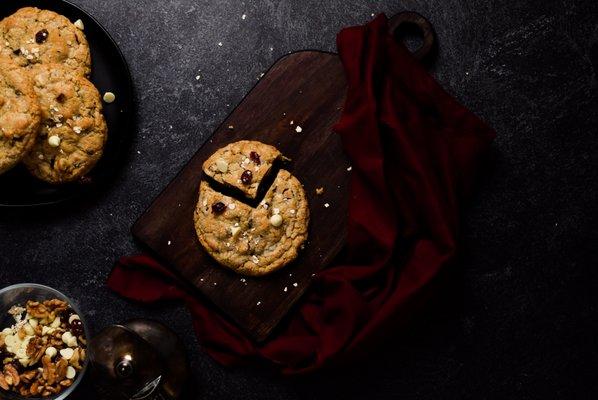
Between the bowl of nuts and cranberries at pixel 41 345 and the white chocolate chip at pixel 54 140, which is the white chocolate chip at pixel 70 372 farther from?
the white chocolate chip at pixel 54 140

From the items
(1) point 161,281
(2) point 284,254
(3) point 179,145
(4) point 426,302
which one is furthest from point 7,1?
(4) point 426,302

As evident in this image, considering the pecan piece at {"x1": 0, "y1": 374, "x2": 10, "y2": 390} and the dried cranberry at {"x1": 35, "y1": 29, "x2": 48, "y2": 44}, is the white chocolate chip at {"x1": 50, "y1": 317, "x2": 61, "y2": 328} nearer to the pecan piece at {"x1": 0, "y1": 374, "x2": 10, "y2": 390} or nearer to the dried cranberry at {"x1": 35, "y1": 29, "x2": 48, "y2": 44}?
the pecan piece at {"x1": 0, "y1": 374, "x2": 10, "y2": 390}

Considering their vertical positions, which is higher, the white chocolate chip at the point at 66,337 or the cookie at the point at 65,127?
the cookie at the point at 65,127

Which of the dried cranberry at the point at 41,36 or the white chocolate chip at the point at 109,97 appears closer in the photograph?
the dried cranberry at the point at 41,36

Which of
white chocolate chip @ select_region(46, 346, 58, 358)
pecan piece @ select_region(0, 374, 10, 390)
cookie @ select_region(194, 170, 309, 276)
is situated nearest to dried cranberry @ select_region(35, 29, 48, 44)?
cookie @ select_region(194, 170, 309, 276)

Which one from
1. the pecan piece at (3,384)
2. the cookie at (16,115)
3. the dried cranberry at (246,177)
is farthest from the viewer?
the pecan piece at (3,384)

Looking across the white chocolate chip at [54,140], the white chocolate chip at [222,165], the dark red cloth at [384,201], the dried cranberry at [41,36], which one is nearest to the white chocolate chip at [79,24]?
the dried cranberry at [41,36]
